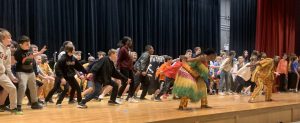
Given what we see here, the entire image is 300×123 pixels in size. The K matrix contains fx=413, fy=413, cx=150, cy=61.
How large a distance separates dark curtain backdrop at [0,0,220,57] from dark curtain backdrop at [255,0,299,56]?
6.29 ft

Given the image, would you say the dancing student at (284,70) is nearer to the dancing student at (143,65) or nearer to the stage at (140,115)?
the stage at (140,115)

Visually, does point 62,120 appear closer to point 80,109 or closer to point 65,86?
point 80,109

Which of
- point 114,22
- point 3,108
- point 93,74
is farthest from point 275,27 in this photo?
point 3,108

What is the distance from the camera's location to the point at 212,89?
461 inches

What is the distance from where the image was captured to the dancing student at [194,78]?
22.0 feet

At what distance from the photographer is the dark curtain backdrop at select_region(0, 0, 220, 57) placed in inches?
413

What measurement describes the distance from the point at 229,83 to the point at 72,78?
5607mm

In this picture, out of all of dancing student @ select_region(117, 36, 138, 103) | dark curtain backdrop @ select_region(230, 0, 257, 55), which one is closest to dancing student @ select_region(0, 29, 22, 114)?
dancing student @ select_region(117, 36, 138, 103)

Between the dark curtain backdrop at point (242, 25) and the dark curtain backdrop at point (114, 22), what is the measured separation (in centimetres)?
67

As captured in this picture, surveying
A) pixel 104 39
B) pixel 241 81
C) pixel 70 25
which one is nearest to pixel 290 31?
pixel 241 81

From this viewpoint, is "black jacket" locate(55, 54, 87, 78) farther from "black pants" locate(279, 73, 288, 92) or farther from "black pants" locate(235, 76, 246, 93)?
"black pants" locate(279, 73, 288, 92)

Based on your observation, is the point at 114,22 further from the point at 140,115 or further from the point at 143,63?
the point at 140,115

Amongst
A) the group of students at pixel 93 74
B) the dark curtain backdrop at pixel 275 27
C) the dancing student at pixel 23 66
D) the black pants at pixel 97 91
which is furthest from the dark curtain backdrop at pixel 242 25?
the dancing student at pixel 23 66

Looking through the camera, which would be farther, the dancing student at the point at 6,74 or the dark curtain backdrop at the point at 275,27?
the dark curtain backdrop at the point at 275,27
